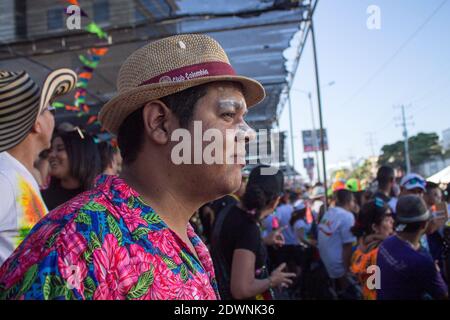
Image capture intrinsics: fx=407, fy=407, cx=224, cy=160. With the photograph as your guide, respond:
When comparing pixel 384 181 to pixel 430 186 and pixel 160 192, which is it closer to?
pixel 430 186

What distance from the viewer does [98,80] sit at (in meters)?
7.11

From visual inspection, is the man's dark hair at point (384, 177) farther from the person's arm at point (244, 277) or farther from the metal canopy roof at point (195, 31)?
the person's arm at point (244, 277)

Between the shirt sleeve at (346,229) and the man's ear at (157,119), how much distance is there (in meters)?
3.98

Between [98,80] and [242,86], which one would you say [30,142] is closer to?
[242,86]

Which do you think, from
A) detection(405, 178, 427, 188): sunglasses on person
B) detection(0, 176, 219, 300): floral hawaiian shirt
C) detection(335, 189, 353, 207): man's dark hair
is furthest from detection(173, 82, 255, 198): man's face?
detection(335, 189, 353, 207): man's dark hair

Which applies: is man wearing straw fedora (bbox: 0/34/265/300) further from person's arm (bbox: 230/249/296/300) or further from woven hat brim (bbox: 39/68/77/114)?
person's arm (bbox: 230/249/296/300)

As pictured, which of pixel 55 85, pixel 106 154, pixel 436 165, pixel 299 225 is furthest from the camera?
pixel 299 225

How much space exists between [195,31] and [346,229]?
10.3ft

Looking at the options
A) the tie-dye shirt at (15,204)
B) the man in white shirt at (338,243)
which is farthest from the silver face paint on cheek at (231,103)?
the man in white shirt at (338,243)

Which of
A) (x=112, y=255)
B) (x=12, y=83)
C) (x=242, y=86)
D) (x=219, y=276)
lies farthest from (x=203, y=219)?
(x=112, y=255)

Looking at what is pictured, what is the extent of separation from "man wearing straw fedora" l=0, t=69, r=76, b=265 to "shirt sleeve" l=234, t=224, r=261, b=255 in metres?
1.19

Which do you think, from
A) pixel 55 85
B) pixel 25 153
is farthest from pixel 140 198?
pixel 55 85

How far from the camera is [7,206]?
5.31ft
